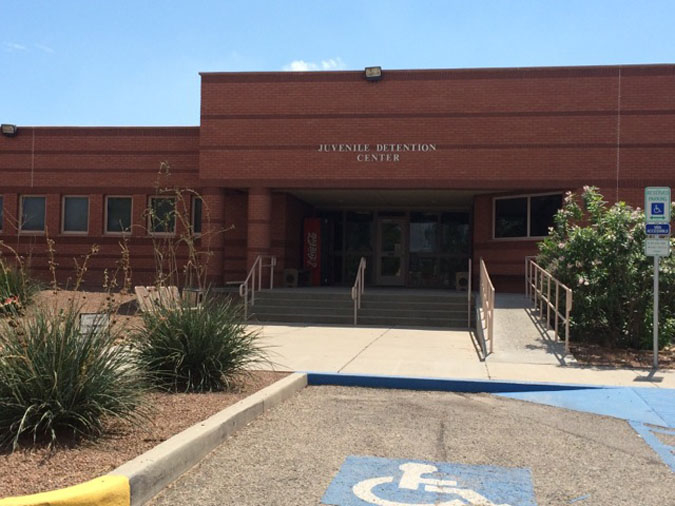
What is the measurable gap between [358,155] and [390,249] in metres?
6.48

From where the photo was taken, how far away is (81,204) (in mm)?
21203

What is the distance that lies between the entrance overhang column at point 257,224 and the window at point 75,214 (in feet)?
21.8

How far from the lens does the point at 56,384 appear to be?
4527 mm

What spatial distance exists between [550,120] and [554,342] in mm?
7953

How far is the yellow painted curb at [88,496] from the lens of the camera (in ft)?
11.0

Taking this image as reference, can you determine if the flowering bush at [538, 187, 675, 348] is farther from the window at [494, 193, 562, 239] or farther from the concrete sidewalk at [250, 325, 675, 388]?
the window at [494, 193, 562, 239]

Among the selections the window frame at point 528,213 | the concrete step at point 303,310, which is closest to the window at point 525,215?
the window frame at point 528,213

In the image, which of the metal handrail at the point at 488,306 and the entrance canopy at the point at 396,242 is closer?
the metal handrail at the point at 488,306

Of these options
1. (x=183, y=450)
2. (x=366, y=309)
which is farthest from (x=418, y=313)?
(x=183, y=450)

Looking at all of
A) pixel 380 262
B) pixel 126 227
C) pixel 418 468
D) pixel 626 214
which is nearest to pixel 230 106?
pixel 126 227

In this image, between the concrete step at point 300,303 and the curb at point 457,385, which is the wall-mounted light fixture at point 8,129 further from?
the curb at point 457,385

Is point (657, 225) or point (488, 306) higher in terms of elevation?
point (657, 225)

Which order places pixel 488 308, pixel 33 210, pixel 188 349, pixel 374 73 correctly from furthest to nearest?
1. pixel 33 210
2. pixel 374 73
3. pixel 488 308
4. pixel 188 349

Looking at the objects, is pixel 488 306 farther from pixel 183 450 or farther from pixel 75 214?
pixel 75 214
